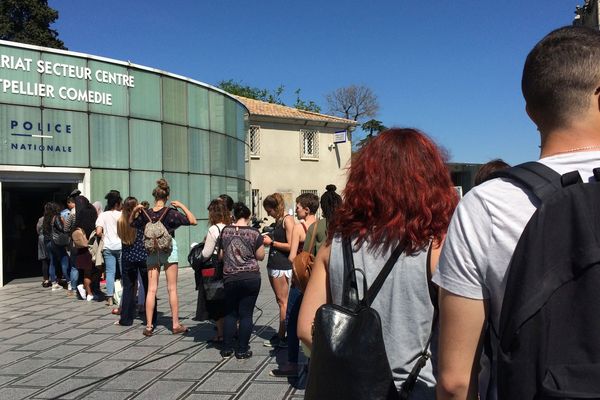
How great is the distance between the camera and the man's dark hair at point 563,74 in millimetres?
1353

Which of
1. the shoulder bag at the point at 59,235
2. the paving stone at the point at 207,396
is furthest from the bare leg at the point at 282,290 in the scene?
the shoulder bag at the point at 59,235

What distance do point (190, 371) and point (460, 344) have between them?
14.9 ft

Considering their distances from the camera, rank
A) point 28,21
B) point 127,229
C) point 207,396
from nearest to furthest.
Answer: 1. point 207,396
2. point 127,229
3. point 28,21

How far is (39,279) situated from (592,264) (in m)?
14.5

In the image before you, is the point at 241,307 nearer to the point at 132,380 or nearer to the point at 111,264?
the point at 132,380

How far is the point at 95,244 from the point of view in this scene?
9.72 metres

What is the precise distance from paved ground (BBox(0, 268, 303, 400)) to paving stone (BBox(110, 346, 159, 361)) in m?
0.01

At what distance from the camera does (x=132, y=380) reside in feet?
16.9

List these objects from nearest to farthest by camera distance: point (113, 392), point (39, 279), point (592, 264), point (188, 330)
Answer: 1. point (592, 264)
2. point (113, 392)
3. point (188, 330)
4. point (39, 279)

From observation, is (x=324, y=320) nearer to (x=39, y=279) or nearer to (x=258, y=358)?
(x=258, y=358)

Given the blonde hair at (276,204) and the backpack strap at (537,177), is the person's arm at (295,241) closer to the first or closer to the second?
the blonde hair at (276,204)

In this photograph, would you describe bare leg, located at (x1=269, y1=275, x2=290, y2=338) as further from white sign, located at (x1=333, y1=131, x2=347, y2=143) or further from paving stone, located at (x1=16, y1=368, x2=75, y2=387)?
white sign, located at (x1=333, y1=131, x2=347, y2=143)

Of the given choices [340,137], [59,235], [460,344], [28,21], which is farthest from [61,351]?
[28,21]

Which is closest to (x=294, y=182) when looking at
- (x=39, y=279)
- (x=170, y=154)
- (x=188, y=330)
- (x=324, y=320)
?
(x=170, y=154)
